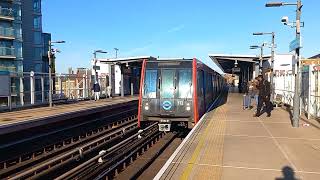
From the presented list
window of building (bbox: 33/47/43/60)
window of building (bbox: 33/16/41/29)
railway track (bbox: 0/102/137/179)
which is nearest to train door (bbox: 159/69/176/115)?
railway track (bbox: 0/102/137/179)

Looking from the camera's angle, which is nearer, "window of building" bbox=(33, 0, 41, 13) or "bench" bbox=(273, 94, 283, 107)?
"bench" bbox=(273, 94, 283, 107)

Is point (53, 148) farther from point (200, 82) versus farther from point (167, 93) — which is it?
point (200, 82)

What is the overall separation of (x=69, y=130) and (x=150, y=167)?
6.21m

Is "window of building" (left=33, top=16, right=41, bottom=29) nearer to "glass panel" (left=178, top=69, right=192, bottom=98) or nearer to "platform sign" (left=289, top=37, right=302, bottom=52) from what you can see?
"glass panel" (left=178, top=69, right=192, bottom=98)

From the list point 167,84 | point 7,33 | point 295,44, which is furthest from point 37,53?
point 295,44

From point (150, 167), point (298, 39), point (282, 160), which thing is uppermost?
point (298, 39)

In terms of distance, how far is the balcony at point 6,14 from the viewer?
52506 mm

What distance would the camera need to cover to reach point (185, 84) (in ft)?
48.0

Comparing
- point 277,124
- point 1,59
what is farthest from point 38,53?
point 277,124

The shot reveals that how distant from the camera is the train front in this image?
1457 centimetres

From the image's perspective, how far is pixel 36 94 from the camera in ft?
72.9

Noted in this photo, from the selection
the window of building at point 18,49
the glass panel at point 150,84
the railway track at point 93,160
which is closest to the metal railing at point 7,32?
the window of building at point 18,49

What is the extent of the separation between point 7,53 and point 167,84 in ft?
141

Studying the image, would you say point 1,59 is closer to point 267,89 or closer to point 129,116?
point 129,116
